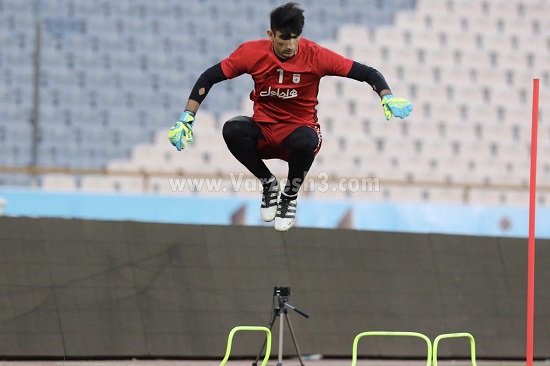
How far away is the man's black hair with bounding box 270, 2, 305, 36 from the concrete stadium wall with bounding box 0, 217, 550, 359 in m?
3.76

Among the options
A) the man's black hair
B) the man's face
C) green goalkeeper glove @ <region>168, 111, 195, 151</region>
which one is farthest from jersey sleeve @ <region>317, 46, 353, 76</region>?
green goalkeeper glove @ <region>168, 111, 195, 151</region>

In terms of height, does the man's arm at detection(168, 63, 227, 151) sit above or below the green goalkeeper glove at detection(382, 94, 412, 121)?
above

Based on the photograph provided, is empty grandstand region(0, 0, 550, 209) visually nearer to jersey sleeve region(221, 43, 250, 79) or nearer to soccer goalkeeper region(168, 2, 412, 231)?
soccer goalkeeper region(168, 2, 412, 231)

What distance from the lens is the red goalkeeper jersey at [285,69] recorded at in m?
7.80

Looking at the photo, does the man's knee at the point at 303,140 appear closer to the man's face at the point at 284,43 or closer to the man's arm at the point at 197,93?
the man's face at the point at 284,43

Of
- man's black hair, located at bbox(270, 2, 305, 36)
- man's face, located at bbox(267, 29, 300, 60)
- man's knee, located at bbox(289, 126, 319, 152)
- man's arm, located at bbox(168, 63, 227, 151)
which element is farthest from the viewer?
man's knee, located at bbox(289, 126, 319, 152)

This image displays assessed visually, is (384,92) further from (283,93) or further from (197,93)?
(197,93)

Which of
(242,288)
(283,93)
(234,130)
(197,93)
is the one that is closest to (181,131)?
(197,93)

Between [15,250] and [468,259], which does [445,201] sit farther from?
[15,250]

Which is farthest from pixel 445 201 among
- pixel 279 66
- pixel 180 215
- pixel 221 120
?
pixel 279 66

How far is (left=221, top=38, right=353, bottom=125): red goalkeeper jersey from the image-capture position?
7.80 m

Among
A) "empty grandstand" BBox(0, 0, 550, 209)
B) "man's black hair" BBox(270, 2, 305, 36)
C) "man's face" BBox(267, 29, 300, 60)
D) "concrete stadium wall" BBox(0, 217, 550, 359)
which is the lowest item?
"concrete stadium wall" BBox(0, 217, 550, 359)

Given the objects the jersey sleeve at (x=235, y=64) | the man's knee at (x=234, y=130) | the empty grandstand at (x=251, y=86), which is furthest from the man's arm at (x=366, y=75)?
the empty grandstand at (x=251, y=86)

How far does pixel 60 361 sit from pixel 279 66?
396 centimetres
